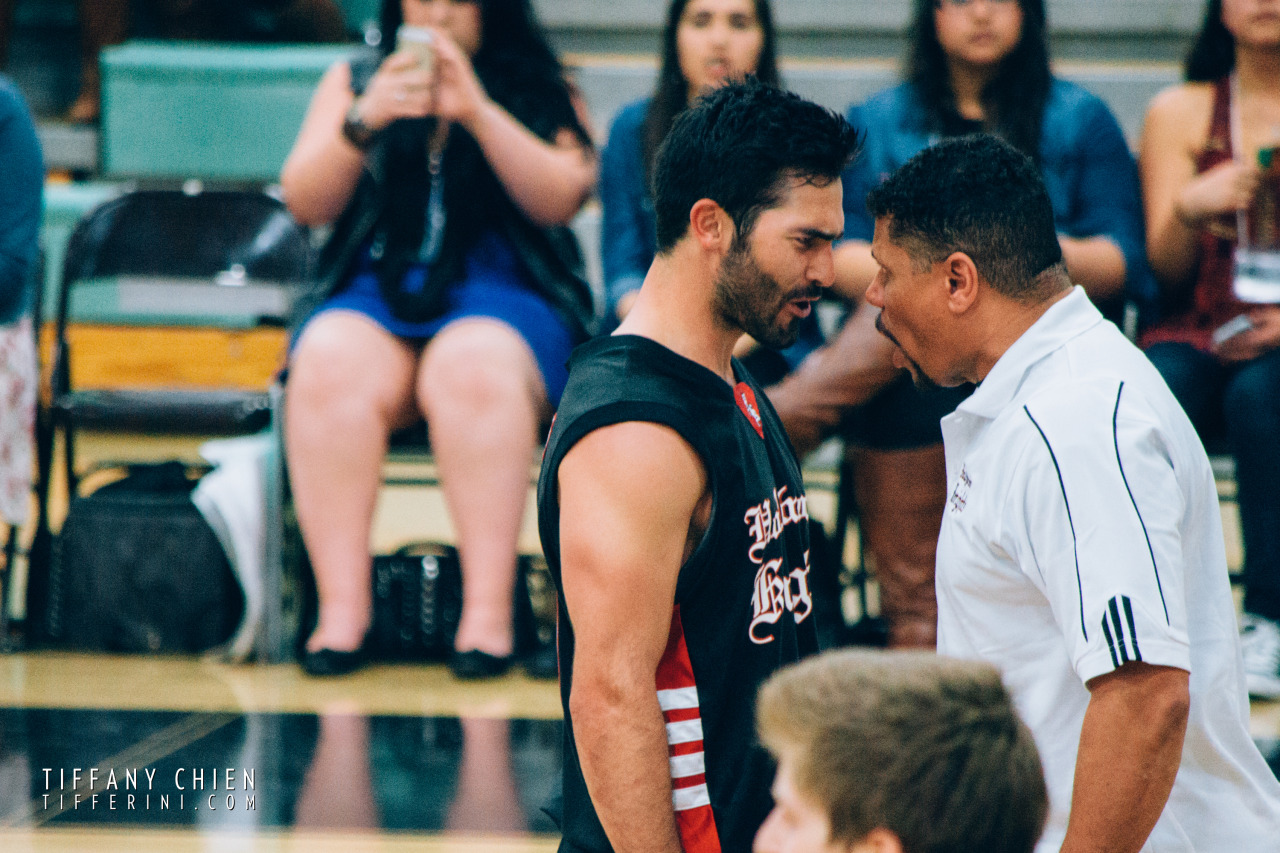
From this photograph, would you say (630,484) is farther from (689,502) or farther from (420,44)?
(420,44)

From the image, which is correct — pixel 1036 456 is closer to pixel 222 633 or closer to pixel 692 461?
pixel 692 461

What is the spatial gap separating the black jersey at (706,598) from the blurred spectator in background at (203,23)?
5210 mm

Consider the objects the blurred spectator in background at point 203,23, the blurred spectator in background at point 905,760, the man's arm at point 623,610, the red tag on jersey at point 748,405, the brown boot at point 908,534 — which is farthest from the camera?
the blurred spectator in background at point 203,23

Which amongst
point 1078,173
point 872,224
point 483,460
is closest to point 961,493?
point 483,460

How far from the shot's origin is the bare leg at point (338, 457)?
3254 millimetres

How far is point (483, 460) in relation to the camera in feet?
10.6

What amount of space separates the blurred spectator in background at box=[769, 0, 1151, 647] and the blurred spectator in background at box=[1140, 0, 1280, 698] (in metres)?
0.12

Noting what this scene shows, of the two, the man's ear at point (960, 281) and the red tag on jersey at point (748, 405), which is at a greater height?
the man's ear at point (960, 281)

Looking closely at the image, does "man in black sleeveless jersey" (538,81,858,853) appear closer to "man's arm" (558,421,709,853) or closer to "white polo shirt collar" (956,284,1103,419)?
"man's arm" (558,421,709,853)

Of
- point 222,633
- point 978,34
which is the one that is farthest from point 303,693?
point 978,34

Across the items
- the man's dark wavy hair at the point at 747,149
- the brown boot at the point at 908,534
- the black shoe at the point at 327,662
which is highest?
the man's dark wavy hair at the point at 747,149

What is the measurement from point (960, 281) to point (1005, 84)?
2.05 meters

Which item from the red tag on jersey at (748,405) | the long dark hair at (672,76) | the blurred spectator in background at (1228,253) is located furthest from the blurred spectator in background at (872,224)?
the red tag on jersey at (748,405)

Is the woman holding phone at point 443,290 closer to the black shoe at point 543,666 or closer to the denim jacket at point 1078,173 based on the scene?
the black shoe at point 543,666
